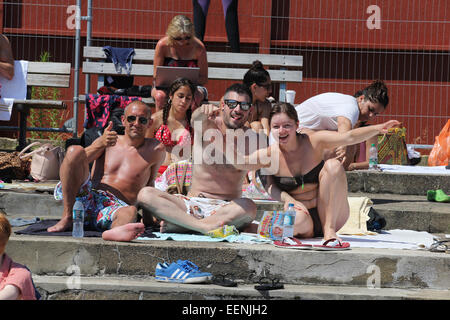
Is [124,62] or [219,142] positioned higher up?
[124,62]

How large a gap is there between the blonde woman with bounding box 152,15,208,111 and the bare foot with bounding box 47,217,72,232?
10.6 feet

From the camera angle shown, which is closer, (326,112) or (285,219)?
(285,219)

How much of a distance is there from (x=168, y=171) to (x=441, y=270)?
8.81 feet

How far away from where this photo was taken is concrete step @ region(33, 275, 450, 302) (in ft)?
14.1

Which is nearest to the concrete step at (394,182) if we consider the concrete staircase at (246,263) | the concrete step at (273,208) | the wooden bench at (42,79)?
the concrete step at (273,208)

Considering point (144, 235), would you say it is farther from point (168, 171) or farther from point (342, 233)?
point (342, 233)

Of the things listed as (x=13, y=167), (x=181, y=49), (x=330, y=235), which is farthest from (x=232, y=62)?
(x=330, y=235)

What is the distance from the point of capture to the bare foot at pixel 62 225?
5137mm

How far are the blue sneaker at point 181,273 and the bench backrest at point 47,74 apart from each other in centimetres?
508

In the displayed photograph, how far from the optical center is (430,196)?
279 inches

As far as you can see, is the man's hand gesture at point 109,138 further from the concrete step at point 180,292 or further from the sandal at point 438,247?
the sandal at point 438,247

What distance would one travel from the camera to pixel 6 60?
333 inches

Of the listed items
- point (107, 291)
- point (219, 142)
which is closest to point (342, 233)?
point (219, 142)

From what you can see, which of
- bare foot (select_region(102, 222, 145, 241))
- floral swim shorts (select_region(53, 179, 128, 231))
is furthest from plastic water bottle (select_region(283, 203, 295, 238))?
floral swim shorts (select_region(53, 179, 128, 231))
